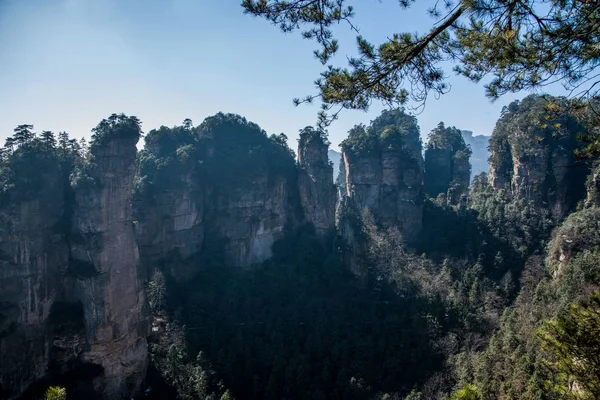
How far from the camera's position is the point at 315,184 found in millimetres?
36875

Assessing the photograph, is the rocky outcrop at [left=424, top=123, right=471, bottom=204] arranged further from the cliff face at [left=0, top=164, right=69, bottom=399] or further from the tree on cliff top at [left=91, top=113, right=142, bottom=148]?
the cliff face at [left=0, top=164, right=69, bottom=399]

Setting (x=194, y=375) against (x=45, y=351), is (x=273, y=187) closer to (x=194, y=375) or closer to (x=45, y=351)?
(x=194, y=375)

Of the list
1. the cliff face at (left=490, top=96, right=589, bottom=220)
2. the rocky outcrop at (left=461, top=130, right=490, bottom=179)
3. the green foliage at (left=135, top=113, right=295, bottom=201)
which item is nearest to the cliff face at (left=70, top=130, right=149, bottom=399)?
the green foliage at (left=135, top=113, right=295, bottom=201)

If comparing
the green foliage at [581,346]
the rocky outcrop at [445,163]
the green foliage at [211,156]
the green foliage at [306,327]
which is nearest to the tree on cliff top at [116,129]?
the green foliage at [211,156]

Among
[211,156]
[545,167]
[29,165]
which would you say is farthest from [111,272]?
[545,167]

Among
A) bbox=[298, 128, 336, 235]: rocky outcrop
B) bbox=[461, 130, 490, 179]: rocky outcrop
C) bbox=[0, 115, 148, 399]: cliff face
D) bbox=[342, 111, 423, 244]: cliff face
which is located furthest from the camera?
bbox=[461, 130, 490, 179]: rocky outcrop

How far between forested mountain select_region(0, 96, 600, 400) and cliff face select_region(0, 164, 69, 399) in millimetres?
68

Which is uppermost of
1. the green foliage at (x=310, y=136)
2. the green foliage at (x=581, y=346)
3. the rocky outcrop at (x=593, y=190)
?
the green foliage at (x=310, y=136)

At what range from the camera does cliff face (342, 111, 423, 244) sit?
4080cm

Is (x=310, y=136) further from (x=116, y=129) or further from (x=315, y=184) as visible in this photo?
(x=116, y=129)

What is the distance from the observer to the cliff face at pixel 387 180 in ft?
134

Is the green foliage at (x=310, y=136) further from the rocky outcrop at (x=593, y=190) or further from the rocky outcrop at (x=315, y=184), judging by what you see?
the rocky outcrop at (x=593, y=190)

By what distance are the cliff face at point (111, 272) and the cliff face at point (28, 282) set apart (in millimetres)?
1192

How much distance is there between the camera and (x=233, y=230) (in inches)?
1355
